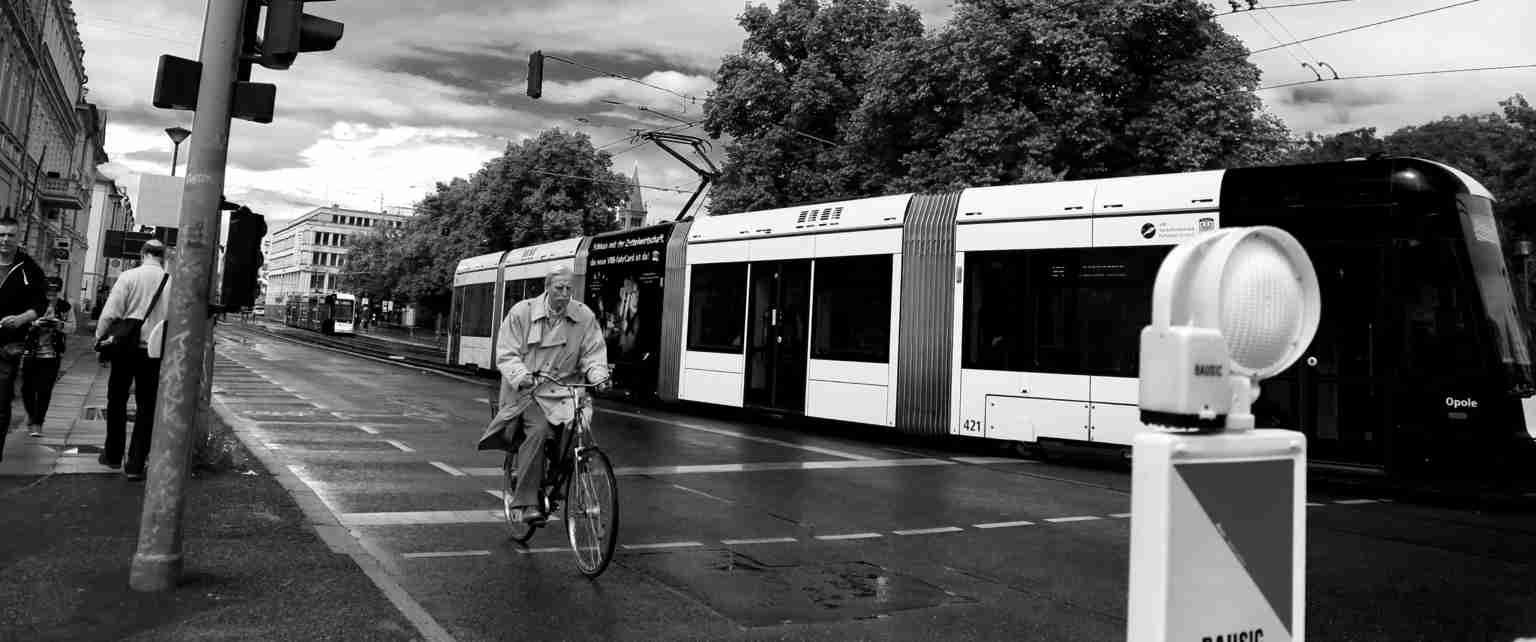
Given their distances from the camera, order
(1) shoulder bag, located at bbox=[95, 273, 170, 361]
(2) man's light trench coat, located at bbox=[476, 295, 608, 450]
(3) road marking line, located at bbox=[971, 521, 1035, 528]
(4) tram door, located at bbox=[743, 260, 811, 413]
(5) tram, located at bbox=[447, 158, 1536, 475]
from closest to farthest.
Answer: (2) man's light trench coat, located at bbox=[476, 295, 608, 450], (3) road marking line, located at bbox=[971, 521, 1035, 528], (1) shoulder bag, located at bbox=[95, 273, 170, 361], (5) tram, located at bbox=[447, 158, 1536, 475], (4) tram door, located at bbox=[743, 260, 811, 413]

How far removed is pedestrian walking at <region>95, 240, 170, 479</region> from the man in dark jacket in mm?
470

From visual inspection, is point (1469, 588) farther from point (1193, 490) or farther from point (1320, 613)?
point (1193, 490)

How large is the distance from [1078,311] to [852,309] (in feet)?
11.0

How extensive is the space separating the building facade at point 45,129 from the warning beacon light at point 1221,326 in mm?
37600

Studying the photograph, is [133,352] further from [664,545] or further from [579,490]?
[664,545]

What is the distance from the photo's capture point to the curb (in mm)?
4457

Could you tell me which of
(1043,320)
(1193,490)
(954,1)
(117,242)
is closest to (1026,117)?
(954,1)

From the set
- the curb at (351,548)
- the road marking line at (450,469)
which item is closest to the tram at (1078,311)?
the road marking line at (450,469)

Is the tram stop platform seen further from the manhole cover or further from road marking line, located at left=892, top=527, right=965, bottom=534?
road marking line, located at left=892, top=527, right=965, bottom=534

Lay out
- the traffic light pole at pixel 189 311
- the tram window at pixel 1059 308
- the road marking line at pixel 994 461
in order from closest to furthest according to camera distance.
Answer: the traffic light pole at pixel 189 311
the tram window at pixel 1059 308
the road marking line at pixel 994 461

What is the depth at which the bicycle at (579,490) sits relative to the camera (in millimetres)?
5457

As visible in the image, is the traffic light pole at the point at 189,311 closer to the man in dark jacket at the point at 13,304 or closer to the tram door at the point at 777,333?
the man in dark jacket at the point at 13,304

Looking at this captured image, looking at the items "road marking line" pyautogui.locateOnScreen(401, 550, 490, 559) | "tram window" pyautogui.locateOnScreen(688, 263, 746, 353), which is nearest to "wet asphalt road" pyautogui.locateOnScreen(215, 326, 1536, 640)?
"road marking line" pyautogui.locateOnScreen(401, 550, 490, 559)

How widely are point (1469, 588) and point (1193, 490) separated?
5285mm
